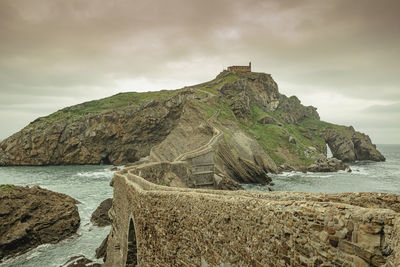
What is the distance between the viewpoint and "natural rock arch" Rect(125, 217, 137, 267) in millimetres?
13178

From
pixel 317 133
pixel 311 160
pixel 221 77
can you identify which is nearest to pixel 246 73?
pixel 221 77

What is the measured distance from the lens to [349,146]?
10006 centimetres

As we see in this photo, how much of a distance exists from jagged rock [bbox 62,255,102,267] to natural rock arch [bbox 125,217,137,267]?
9.58 metres

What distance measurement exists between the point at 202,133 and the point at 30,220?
38394mm

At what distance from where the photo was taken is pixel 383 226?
386 cm

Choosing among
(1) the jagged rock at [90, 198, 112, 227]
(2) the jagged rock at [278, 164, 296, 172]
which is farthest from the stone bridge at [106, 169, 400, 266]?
(2) the jagged rock at [278, 164, 296, 172]

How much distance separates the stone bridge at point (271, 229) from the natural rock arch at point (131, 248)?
8.37 ft

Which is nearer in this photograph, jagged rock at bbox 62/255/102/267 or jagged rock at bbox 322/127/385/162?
jagged rock at bbox 62/255/102/267

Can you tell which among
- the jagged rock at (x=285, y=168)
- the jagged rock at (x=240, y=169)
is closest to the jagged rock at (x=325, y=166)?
the jagged rock at (x=285, y=168)

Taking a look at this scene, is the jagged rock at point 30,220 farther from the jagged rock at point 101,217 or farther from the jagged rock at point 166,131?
the jagged rock at point 166,131

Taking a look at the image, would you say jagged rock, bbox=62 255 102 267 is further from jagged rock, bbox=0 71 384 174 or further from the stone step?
jagged rock, bbox=0 71 384 174

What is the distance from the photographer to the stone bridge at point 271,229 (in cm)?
Answer: 401

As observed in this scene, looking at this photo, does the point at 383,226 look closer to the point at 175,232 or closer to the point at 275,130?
the point at 175,232

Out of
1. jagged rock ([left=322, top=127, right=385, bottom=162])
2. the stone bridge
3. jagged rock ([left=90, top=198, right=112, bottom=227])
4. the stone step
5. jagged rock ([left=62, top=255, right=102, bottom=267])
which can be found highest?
jagged rock ([left=322, top=127, right=385, bottom=162])
